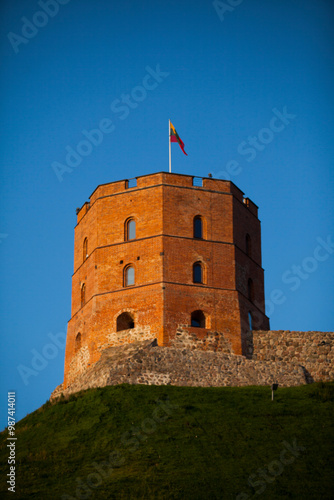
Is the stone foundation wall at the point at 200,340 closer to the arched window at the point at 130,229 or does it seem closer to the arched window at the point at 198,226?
the arched window at the point at 198,226

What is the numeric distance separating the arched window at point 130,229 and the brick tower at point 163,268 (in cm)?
5

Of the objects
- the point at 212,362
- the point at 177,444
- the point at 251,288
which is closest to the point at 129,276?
the point at 212,362

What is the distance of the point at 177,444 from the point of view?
3659cm

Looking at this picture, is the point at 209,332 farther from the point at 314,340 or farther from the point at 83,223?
the point at 83,223

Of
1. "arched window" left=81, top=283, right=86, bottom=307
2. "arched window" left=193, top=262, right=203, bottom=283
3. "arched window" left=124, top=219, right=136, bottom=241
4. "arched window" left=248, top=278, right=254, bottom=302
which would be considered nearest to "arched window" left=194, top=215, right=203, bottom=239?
"arched window" left=193, top=262, right=203, bottom=283

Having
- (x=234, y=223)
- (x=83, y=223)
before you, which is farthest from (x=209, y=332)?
(x=83, y=223)

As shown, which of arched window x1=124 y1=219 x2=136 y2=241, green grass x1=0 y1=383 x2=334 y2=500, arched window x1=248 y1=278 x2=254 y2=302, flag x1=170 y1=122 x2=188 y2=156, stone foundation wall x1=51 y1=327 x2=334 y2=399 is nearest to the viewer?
green grass x1=0 y1=383 x2=334 y2=500

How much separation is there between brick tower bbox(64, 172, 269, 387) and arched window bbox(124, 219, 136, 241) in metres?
0.05

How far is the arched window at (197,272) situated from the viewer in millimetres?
46469

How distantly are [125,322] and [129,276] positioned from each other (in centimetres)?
221

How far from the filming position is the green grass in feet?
109

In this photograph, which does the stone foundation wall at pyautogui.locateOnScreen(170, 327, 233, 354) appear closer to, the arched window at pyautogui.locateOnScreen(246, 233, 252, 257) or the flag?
the arched window at pyautogui.locateOnScreen(246, 233, 252, 257)

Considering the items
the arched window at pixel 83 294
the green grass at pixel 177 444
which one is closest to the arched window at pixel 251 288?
the green grass at pixel 177 444

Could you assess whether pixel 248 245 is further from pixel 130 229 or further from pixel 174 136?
pixel 174 136
